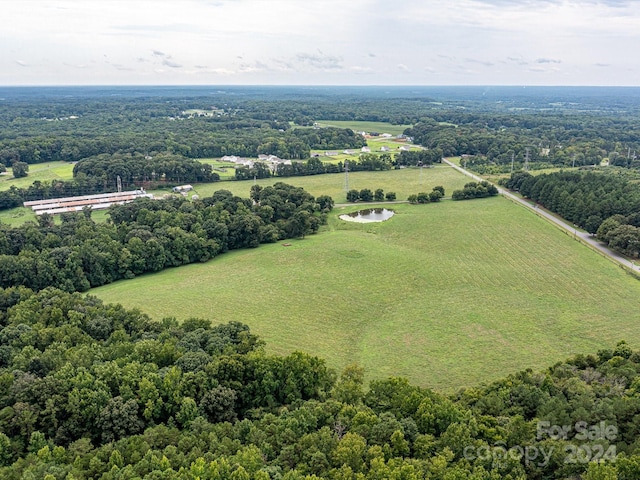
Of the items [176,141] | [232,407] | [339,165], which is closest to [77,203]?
[176,141]

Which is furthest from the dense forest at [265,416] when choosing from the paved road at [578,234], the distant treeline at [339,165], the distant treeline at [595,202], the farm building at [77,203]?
the distant treeline at [339,165]

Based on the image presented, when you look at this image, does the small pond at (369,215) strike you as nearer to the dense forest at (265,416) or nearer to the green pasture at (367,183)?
the green pasture at (367,183)

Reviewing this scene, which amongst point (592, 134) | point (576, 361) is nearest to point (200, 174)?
point (576, 361)

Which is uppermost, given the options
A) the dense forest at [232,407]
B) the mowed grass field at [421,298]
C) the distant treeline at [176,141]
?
the distant treeline at [176,141]

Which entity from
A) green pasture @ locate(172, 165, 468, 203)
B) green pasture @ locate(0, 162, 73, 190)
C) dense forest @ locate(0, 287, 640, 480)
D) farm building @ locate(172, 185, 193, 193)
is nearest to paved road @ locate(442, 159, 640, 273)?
green pasture @ locate(172, 165, 468, 203)

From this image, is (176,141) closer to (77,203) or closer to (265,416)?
(77,203)

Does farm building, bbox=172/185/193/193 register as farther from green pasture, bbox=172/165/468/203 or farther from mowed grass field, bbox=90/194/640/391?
mowed grass field, bbox=90/194/640/391

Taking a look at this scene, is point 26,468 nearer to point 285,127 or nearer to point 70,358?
point 70,358
